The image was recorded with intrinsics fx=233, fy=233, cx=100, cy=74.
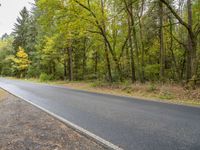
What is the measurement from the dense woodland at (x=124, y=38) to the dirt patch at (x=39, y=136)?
970 centimetres

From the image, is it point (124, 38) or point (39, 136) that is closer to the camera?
point (39, 136)

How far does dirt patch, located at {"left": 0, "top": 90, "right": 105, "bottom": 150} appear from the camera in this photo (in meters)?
4.97

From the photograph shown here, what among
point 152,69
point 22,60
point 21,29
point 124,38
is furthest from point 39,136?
point 21,29

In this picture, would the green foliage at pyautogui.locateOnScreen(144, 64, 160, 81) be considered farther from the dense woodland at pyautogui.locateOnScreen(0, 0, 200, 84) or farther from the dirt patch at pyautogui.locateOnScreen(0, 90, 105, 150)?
the dirt patch at pyautogui.locateOnScreen(0, 90, 105, 150)

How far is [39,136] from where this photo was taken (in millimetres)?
5762

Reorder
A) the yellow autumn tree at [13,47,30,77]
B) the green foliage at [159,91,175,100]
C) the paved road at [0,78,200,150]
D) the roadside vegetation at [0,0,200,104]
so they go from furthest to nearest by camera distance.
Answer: the yellow autumn tree at [13,47,30,77] < the roadside vegetation at [0,0,200,104] < the green foliage at [159,91,175,100] < the paved road at [0,78,200,150]

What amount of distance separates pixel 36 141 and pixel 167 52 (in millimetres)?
24788

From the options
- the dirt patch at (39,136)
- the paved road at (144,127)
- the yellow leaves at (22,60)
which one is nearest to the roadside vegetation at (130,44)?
the paved road at (144,127)

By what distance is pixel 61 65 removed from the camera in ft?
126

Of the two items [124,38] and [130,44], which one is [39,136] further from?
[124,38]

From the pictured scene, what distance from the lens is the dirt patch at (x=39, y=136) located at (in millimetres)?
4973

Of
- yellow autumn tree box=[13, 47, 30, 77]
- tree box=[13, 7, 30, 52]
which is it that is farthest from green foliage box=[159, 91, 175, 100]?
tree box=[13, 7, 30, 52]

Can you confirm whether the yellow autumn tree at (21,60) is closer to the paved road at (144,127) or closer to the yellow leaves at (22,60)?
the yellow leaves at (22,60)

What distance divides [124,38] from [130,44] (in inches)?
261
